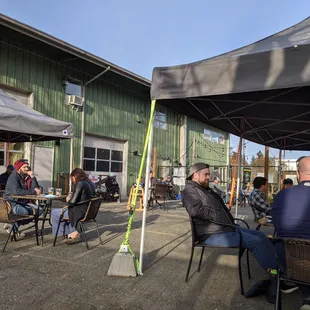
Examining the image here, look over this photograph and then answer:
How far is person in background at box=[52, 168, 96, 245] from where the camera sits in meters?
5.06

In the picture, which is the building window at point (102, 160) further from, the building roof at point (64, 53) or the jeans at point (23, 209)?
the jeans at point (23, 209)

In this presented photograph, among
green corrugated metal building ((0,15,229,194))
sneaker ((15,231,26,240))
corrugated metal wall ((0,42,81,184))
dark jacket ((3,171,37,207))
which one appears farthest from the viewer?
green corrugated metal building ((0,15,229,194))

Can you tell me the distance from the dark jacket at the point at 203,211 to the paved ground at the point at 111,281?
613mm

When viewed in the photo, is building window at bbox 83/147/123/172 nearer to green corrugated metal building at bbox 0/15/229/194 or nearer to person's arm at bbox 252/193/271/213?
green corrugated metal building at bbox 0/15/229/194

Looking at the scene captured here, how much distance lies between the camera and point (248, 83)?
3.29 metres

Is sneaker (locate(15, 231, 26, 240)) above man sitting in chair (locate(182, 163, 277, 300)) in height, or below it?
below

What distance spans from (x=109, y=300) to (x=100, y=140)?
40.1ft

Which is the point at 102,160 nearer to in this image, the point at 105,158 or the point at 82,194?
the point at 105,158

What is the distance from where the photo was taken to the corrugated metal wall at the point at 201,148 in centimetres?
2077

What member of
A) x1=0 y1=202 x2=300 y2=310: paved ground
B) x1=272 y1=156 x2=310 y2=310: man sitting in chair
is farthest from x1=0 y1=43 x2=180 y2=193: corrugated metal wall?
x1=272 y1=156 x2=310 y2=310: man sitting in chair

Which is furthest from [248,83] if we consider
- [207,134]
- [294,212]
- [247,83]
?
[207,134]

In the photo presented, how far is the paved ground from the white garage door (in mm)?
8993

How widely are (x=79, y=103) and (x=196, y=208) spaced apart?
424 inches

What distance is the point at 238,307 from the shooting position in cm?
305
